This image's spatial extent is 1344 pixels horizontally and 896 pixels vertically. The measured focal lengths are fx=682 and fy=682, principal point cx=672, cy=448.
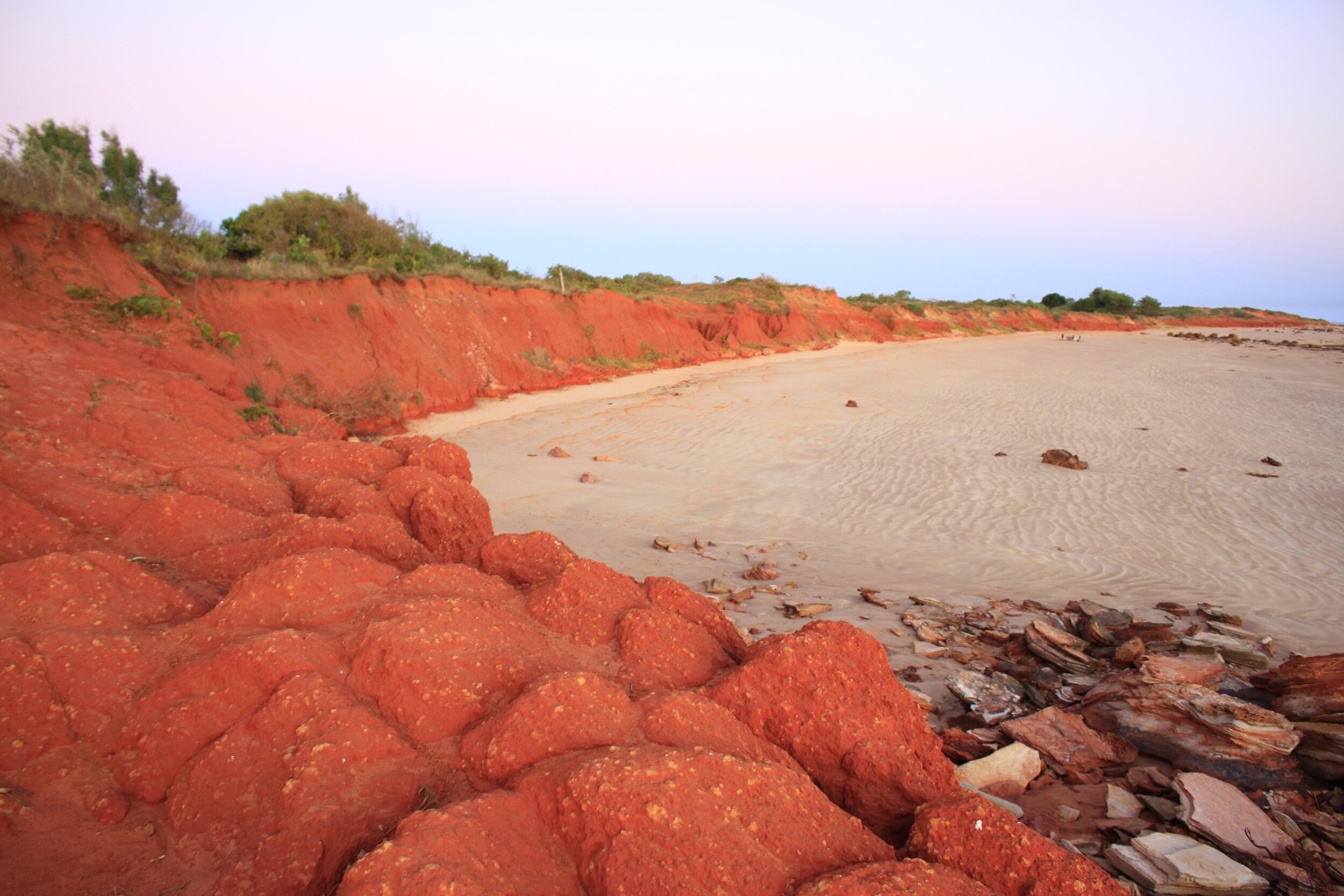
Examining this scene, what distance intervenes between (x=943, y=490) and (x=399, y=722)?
9.47 metres

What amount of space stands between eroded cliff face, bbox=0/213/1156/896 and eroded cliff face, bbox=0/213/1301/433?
5.05 m

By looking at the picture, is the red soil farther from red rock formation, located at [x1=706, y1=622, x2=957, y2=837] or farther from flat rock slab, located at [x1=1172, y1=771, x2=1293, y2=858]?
flat rock slab, located at [x1=1172, y1=771, x2=1293, y2=858]

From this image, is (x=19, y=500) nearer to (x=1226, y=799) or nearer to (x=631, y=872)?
(x=631, y=872)

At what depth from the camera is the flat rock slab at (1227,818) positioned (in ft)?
9.32

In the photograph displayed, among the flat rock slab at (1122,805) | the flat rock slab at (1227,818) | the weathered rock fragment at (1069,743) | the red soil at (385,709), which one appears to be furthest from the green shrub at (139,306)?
the flat rock slab at (1227,818)

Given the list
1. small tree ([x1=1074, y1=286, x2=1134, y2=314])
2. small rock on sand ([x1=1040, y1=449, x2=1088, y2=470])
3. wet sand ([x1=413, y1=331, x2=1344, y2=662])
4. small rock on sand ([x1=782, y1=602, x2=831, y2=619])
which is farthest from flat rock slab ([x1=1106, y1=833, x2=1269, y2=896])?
small tree ([x1=1074, y1=286, x2=1134, y2=314])

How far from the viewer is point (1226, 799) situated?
3066 mm

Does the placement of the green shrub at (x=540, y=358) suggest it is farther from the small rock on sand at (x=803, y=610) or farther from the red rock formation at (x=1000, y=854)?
the red rock formation at (x=1000, y=854)

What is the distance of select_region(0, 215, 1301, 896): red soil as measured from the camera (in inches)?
73.4

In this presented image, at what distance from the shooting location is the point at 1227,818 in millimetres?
2967

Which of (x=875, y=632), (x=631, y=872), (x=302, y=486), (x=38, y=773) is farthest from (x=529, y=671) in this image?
(x=875, y=632)

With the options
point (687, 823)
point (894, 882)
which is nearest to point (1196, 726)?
point (894, 882)

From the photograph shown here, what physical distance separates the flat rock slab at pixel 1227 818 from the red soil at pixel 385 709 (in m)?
1.16

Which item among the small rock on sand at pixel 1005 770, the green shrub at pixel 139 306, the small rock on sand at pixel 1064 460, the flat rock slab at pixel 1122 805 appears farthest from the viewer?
the small rock on sand at pixel 1064 460
